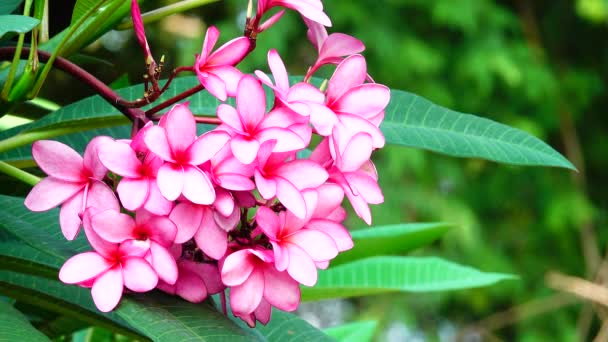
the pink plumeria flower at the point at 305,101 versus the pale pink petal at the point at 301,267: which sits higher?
the pink plumeria flower at the point at 305,101

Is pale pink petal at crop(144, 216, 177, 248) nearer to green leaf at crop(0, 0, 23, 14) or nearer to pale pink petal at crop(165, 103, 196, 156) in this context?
pale pink petal at crop(165, 103, 196, 156)

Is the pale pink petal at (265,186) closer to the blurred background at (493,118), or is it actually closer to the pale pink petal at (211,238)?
the pale pink petal at (211,238)

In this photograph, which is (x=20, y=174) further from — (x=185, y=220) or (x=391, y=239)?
(x=391, y=239)

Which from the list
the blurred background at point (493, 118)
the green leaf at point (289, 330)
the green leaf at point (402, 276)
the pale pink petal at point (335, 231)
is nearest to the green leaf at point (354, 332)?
the green leaf at point (402, 276)

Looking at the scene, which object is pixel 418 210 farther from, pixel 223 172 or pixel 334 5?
pixel 223 172

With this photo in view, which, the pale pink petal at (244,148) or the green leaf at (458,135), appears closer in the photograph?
the pale pink petal at (244,148)

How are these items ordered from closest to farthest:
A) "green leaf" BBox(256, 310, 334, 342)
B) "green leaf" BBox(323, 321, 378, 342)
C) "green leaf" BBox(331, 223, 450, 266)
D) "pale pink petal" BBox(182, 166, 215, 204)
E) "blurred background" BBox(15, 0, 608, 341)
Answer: "pale pink petal" BBox(182, 166, 215, 204)
"green leaf" BBox(256, 310, 334, 342)
"green leaf" BBox(331, 223, 450, 266)
"green leaf" BBox(323, 321, 378, 342)
"blurred background" BBox(15, 0, 608, 341)

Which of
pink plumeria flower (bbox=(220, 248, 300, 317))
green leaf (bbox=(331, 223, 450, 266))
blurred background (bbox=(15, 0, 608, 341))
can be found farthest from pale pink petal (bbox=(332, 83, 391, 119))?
blurred background (bbox=(15, 0, 608, 341))

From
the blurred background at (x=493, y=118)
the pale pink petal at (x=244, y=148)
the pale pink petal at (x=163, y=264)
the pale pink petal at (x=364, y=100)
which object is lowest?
the blurred background at (x=493, y=118)
